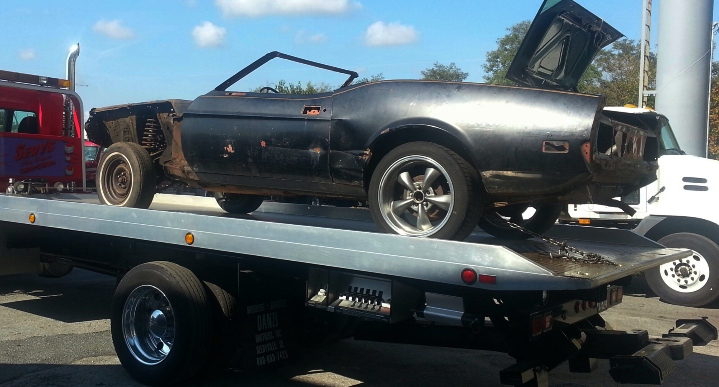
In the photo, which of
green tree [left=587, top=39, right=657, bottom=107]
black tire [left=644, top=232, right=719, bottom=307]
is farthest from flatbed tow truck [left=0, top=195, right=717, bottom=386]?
green tree [left=587, top=39, right=657, bottom=107]

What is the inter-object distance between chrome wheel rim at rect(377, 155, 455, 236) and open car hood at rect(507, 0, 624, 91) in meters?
0.82

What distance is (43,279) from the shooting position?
28.9 feet

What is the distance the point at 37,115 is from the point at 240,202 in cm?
345

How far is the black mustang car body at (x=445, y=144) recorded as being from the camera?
390 centimetres

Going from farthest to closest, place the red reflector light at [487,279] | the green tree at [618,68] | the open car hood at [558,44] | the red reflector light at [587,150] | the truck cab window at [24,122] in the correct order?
the green tree at [618,68] → the truck cab window at [24,122] → the open car hood at [558,44] → the red reflector light at [587,150] → the red reflector light at [487,279]

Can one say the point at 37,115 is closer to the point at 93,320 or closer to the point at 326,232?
the point at 93,320

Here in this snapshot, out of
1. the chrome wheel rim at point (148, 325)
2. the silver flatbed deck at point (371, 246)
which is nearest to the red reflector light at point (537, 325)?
the silver flatbed deck at point (371, 246)

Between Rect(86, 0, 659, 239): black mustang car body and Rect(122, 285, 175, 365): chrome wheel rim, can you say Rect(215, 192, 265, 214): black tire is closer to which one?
Rect(86, 0, 659, 239): black mustang car body

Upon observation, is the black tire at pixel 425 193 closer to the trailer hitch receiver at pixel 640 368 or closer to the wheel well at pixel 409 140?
the wheel well at pixel 409 140

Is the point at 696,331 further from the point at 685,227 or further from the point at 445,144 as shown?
the point at 685,227

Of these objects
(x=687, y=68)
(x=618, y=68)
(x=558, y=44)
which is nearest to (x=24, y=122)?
(x=558, y=44)

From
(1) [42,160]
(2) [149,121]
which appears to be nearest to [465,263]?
(2) [149,121]

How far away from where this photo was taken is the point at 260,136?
4.82 meters

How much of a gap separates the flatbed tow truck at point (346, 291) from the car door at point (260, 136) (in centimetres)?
44
